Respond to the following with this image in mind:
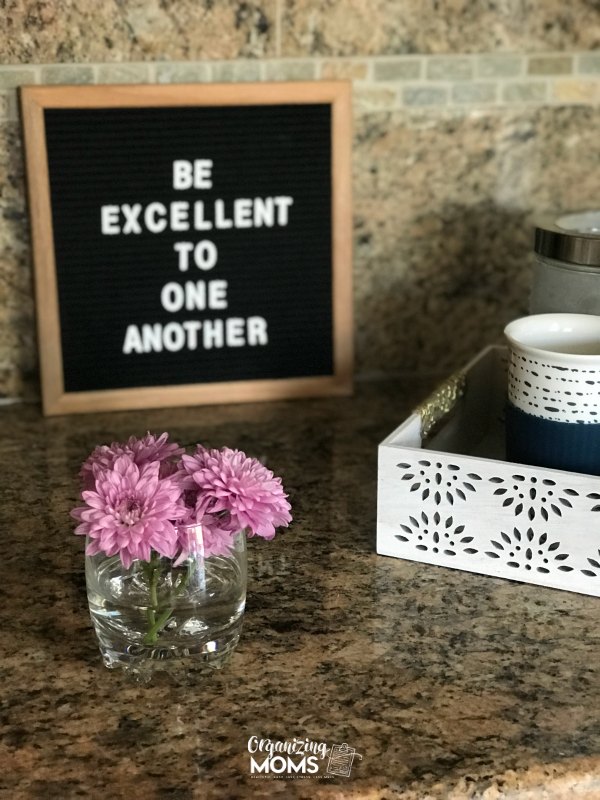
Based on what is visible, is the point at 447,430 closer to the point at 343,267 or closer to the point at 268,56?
the point at 343,267

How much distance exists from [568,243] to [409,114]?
1.08 ft

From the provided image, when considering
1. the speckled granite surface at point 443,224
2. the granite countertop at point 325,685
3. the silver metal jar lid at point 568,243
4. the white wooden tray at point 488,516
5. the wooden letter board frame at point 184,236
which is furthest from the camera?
the speckled granite surface at point 443,224

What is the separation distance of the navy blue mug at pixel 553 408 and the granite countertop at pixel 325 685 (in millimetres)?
125

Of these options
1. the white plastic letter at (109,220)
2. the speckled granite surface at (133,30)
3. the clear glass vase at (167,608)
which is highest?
the speckled granite surface at (133,30)

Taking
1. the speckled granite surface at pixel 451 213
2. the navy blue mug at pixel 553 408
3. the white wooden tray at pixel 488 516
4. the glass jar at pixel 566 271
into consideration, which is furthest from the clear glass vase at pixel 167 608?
the speckled granite surface at pixel 451 213

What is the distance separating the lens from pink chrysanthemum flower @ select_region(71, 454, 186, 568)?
801mm

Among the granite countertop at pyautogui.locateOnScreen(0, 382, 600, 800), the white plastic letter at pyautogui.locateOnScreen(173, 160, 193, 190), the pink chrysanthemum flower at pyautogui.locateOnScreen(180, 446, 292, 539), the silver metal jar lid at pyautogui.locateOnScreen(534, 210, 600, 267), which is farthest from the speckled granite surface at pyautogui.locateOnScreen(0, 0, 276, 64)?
the pink chrysanthemum flower at pyautogui.locateOnScreen(180, 446, 292, 539)

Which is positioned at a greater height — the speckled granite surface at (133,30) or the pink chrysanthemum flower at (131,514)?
the speckled granite surface at (133,30)

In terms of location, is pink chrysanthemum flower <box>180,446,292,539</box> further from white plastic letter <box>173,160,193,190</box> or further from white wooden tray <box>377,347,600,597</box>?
white plastic letter <box>173,160,193,190</box>

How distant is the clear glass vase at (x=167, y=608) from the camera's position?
863 mm

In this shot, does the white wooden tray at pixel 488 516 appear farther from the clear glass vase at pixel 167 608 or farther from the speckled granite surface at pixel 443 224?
the speckled granite surface at pixel 443 224

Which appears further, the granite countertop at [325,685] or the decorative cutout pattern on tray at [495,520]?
the decorative cutout pattern on tray at [495,520]

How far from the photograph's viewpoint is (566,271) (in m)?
1.20

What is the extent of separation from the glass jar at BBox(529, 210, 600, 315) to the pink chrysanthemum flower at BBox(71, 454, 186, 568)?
0.57 metres
